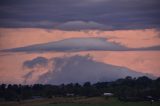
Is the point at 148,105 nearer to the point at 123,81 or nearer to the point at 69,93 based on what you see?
the point at 69,93

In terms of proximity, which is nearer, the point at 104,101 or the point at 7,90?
the point at 104,101

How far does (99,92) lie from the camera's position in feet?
221

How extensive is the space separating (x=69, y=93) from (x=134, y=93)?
10.6m

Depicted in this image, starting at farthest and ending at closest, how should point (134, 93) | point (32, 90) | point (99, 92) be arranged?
point (32, 90) < point (99, 92) < point (134, 93)

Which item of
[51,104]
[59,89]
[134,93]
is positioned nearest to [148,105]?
[51,104]

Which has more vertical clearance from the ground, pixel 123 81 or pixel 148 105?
pixel 123 81

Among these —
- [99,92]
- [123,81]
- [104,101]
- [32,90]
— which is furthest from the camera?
[123,81]

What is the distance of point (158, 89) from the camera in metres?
62.4

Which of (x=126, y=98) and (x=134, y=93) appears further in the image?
(x=134, y=93)

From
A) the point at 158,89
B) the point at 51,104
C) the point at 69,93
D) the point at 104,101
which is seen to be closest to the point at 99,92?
the point at 69,93

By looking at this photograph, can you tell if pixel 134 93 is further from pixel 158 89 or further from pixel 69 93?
pixel 69 93

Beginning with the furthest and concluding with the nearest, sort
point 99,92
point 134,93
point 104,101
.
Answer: point 99,92
point 134,93
point 104,101

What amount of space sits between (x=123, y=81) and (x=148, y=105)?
33005mm

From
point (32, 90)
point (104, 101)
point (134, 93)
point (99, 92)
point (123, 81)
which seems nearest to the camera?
point (104, 101)
